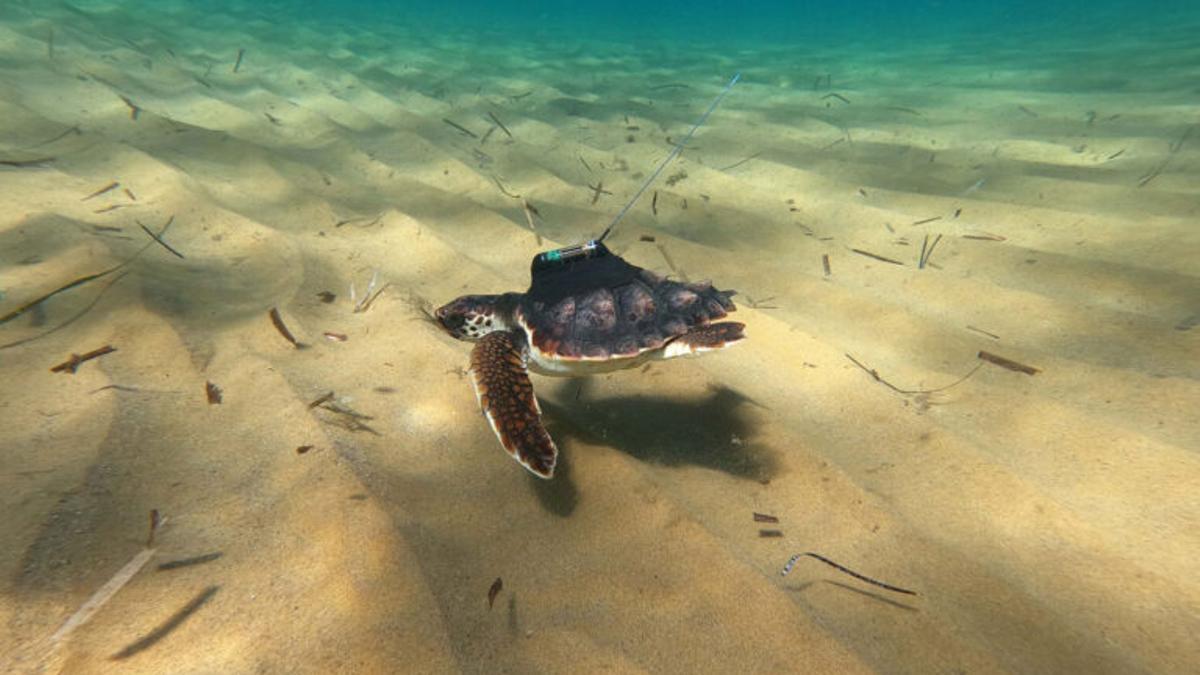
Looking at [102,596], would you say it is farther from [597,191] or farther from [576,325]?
[597,191]

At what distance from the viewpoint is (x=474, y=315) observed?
10.6 feet

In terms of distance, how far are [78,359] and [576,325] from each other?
8.52 feet

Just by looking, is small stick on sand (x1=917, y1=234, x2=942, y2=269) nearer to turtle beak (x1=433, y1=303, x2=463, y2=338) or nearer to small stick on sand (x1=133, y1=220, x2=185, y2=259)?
turtle beak (x1=433, y1=303, x2=463, y2=338)

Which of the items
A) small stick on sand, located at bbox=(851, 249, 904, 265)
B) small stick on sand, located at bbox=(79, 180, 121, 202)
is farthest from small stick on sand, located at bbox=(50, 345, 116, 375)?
small stick on sand, located at bbox=(851, 249, 904, 265)

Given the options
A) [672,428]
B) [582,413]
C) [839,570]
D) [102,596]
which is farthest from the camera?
[582,413]

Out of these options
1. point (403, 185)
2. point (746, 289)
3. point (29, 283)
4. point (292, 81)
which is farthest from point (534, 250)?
point (292, 81)

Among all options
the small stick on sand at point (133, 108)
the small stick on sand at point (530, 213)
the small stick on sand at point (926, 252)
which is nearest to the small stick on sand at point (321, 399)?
the small stick on sand at point (530, 213)

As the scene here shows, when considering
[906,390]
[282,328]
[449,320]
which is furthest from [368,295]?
[906,390]

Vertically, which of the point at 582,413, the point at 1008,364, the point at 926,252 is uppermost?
the point at 926,252

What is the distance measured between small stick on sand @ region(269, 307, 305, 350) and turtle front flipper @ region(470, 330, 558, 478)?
1250 millimetres

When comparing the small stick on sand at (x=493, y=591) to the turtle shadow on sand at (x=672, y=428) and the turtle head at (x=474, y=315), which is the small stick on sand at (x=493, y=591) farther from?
the turtle head at (x=474, y=315)

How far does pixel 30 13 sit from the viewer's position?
10539 mm

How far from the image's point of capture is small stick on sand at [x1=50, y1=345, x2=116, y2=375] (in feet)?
8.68

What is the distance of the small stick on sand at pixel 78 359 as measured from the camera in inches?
104
